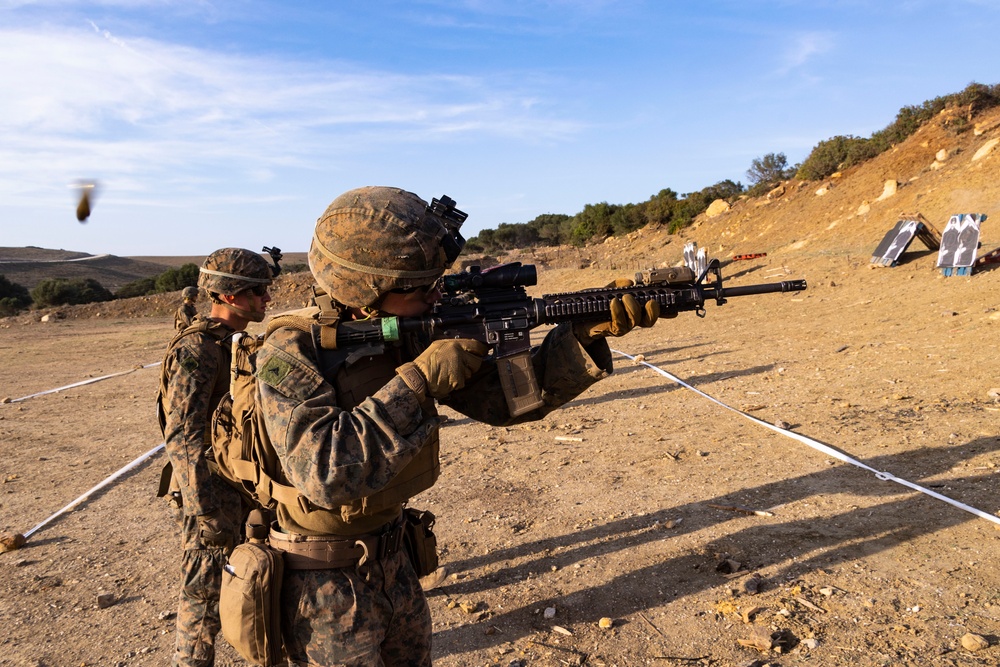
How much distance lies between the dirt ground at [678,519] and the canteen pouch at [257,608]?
63.8 inches

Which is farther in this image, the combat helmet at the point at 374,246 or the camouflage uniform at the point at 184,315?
the camouflage uniform at the point at 184,315

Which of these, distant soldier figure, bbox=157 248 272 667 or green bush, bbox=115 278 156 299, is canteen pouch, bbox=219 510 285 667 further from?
green bush, bbox=115 278 156 299

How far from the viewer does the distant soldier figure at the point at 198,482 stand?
316 cm

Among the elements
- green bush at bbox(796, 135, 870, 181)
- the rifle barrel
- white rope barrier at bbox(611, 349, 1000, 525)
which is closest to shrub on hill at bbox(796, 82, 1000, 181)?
green bush at bbox(796, 135, 870, 181)

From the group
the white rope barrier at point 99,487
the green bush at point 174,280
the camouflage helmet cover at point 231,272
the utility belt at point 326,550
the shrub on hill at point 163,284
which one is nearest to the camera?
the utility belt at point 326,550

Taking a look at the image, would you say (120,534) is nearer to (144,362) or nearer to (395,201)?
(395,201)

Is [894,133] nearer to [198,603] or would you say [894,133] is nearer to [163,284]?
[198,603]

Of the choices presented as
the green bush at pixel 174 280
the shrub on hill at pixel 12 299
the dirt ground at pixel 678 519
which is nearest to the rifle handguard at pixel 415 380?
the dirt ground at pixel 678 519

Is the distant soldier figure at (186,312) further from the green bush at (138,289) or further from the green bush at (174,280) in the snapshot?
the green bush at (138,289)

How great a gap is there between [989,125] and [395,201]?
27.2 metres

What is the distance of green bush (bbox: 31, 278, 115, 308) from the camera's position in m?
32.5

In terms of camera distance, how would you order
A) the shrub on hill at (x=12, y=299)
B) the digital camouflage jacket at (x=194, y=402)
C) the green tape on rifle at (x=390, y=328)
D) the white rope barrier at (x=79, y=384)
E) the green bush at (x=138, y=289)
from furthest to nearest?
the green bush at (x=138, y=289) < the shrub on hill at (x=12, y=299) < the white rope barrier at (x=79, y=384) < the digital camouflage jacket at (x=194, y=402) < the green tape on rifle at (x=390, y=328)

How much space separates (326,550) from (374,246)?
3.39 feet

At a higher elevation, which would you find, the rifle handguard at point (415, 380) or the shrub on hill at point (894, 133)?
the shrub on hill at point (894, 133)
